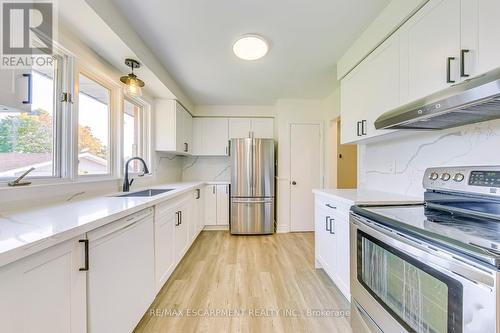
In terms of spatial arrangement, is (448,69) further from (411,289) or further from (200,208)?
(200,208)

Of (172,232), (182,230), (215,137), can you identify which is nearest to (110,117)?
(172,232)

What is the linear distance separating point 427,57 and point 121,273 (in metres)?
2.22

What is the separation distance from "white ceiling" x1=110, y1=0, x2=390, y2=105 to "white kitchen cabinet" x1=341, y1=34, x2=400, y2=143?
30cm

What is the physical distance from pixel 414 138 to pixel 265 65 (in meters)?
1.66

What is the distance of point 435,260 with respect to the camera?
767 millimetres

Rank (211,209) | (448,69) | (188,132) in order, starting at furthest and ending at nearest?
(211,209)
(188,132)
(448,69)

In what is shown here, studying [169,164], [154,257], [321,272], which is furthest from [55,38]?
[321,272]

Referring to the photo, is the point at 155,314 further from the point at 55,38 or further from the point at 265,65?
the point at 265,65

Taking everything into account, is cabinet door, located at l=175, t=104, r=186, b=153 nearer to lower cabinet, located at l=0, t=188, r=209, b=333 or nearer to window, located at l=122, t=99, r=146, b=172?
window, located at l=122, t=99, r=146, b=172

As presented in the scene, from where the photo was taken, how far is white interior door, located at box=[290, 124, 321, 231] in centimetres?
380

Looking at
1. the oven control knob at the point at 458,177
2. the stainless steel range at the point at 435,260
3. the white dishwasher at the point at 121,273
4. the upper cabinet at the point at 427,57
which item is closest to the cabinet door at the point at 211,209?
the white dishwasher at the point at 121,273

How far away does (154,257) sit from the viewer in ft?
5.81

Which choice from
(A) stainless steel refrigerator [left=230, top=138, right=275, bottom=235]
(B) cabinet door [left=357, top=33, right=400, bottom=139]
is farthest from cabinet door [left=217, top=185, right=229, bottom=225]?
(B) cabinet door [left=357, top=33, right=400, bottom=139]

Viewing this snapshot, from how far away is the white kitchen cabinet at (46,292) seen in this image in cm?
69
